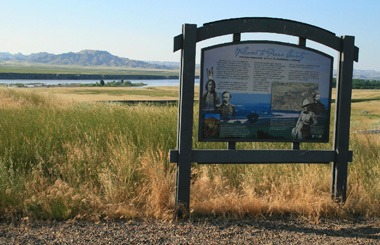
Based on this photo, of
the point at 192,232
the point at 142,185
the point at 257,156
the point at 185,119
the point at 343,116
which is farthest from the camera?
the point at 142,185

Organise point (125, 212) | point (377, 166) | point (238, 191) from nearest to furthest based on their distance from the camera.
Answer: point (125, 212)
point (238, 191)
point (377, 166)

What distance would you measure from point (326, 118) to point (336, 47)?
880mm

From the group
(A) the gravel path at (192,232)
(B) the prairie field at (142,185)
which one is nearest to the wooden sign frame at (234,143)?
(B) the prairie field at (142,185)

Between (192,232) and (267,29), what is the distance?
8.23 feet

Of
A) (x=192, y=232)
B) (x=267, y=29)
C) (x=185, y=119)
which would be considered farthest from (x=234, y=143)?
(x=267, y=29)

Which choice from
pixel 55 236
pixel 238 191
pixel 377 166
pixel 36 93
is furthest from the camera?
pixel 36 93

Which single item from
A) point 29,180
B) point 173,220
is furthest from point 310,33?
point 29,180

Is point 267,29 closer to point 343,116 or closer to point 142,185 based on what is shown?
point 343,116

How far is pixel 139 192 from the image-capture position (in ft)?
20.4

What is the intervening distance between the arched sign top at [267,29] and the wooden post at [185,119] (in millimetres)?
94

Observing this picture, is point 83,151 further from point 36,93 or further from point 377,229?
point 36,93

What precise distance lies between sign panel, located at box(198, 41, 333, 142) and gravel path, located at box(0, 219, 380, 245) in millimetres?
1059

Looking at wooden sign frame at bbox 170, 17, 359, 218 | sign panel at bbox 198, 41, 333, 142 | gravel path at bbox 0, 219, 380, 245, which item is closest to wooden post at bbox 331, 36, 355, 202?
wooden sign frame at bbox 170, 17, 359, 218

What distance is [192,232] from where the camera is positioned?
526cm
